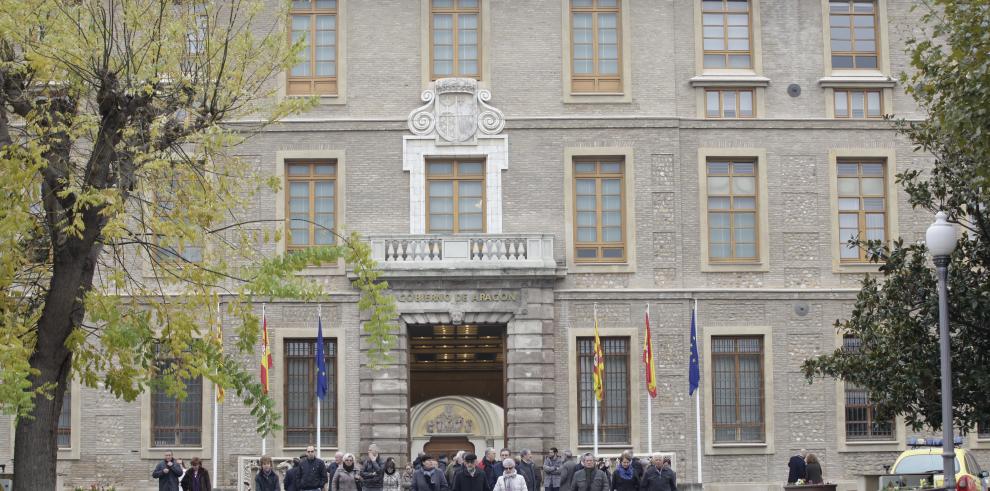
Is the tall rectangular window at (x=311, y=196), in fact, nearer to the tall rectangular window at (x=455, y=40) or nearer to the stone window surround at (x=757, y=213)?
the tall rectangular window at (x=455, y=40)

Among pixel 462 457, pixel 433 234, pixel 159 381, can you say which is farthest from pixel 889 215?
pixel 159 381

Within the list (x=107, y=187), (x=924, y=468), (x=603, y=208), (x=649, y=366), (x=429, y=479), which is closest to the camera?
(x=107, y=187)

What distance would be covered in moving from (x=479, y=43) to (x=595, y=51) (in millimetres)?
2625

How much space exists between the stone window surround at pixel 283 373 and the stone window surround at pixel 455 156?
2884 millimetres

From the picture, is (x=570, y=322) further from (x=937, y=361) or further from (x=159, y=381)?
(x=159, y=381)

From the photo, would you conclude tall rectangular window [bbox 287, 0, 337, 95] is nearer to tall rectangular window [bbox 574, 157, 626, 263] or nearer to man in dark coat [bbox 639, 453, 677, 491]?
tall rectangular window [bbox 574, 157, 626, 263]

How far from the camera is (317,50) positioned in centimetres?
3562

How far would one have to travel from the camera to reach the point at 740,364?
116 ft

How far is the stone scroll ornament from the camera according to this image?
3525 cm

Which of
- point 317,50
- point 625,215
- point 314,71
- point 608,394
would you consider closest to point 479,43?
point 317,50

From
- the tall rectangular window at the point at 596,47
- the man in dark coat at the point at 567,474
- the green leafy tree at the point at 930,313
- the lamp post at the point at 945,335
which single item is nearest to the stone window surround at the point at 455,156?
the tall rectangular window at the point at 596,47

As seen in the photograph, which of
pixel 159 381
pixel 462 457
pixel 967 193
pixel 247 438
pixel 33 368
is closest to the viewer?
pixel 33 368

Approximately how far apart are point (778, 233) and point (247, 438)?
1259cm

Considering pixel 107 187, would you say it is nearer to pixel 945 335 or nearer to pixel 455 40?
pixel 945 335
